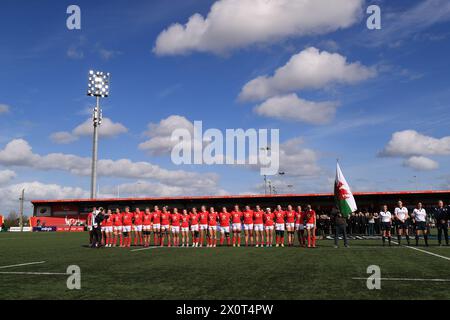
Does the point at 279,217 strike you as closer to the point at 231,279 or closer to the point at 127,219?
the point at 127,219

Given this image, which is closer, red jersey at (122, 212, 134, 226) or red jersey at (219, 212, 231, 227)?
red jersey at (219, 212, 231, 227)

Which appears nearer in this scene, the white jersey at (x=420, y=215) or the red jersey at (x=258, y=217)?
the white jersey at (x=420, y=215)

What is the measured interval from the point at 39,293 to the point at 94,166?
63.3 metres

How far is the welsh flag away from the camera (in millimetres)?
21062

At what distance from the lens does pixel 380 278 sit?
8.48 metres

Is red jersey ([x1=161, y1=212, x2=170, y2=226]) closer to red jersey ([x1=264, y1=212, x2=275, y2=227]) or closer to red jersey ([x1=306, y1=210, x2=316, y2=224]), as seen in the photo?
red jersey ([x1=264, y1=212, x2=275, y2=227])

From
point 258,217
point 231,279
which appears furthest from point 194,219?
point 231,279

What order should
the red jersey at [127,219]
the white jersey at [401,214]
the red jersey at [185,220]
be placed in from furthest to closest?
the red jersey at [127,219] → the red jersey at [185,220] → the white jersey at [401,214]

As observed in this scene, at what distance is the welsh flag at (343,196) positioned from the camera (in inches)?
829

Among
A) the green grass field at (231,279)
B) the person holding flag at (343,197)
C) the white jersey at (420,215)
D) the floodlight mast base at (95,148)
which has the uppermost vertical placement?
the floodlight mast base at (95,148)

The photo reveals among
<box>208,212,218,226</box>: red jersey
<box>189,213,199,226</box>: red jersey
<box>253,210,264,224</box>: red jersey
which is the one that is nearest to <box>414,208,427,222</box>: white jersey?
<box>253,210,264,224</box>: red jersey

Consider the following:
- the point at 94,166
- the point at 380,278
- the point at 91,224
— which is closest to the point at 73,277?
the point at 380,278

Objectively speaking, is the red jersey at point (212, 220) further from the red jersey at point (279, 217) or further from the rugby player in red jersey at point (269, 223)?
the red jersey at point (279, 217)

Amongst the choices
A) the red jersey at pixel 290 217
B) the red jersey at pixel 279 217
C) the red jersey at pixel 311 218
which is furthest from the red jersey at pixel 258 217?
the red jersey at pixel 311 218
